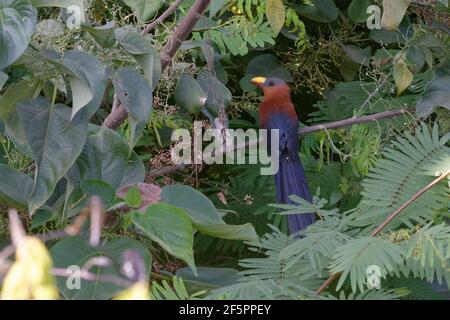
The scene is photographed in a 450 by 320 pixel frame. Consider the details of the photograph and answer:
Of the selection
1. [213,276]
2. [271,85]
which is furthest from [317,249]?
[271,85]

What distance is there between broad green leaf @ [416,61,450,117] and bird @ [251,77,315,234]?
1.53ft

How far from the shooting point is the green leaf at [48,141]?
141cm

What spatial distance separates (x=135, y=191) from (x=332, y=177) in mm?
1302

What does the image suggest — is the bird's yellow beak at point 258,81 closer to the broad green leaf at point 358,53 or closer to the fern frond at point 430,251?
the broad green leaf at point 358,53

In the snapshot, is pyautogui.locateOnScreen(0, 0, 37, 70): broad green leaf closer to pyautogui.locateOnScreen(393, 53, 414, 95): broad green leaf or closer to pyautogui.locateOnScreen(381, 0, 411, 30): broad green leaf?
pyautogui.locateOnScreen(381, 0, 411, 30): broad green leaf

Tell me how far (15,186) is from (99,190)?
0.17 m

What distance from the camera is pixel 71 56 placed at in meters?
1.45

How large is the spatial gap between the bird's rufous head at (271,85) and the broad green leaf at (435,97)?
0.67m

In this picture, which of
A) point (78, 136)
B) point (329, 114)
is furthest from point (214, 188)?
point (78, 136)

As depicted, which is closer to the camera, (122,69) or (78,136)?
(78,136)

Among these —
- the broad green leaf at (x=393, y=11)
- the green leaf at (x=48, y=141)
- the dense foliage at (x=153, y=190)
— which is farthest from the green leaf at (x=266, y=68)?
the green leaf at (x=48, y=141)

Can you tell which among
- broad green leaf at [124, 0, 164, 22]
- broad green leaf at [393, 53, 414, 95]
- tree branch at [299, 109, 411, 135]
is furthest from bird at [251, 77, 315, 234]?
broad green leaf at [124, 0, 164, 22]

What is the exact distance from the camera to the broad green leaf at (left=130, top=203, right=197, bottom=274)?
1291 millimetres

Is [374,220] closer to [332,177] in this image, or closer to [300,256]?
[300,256]
